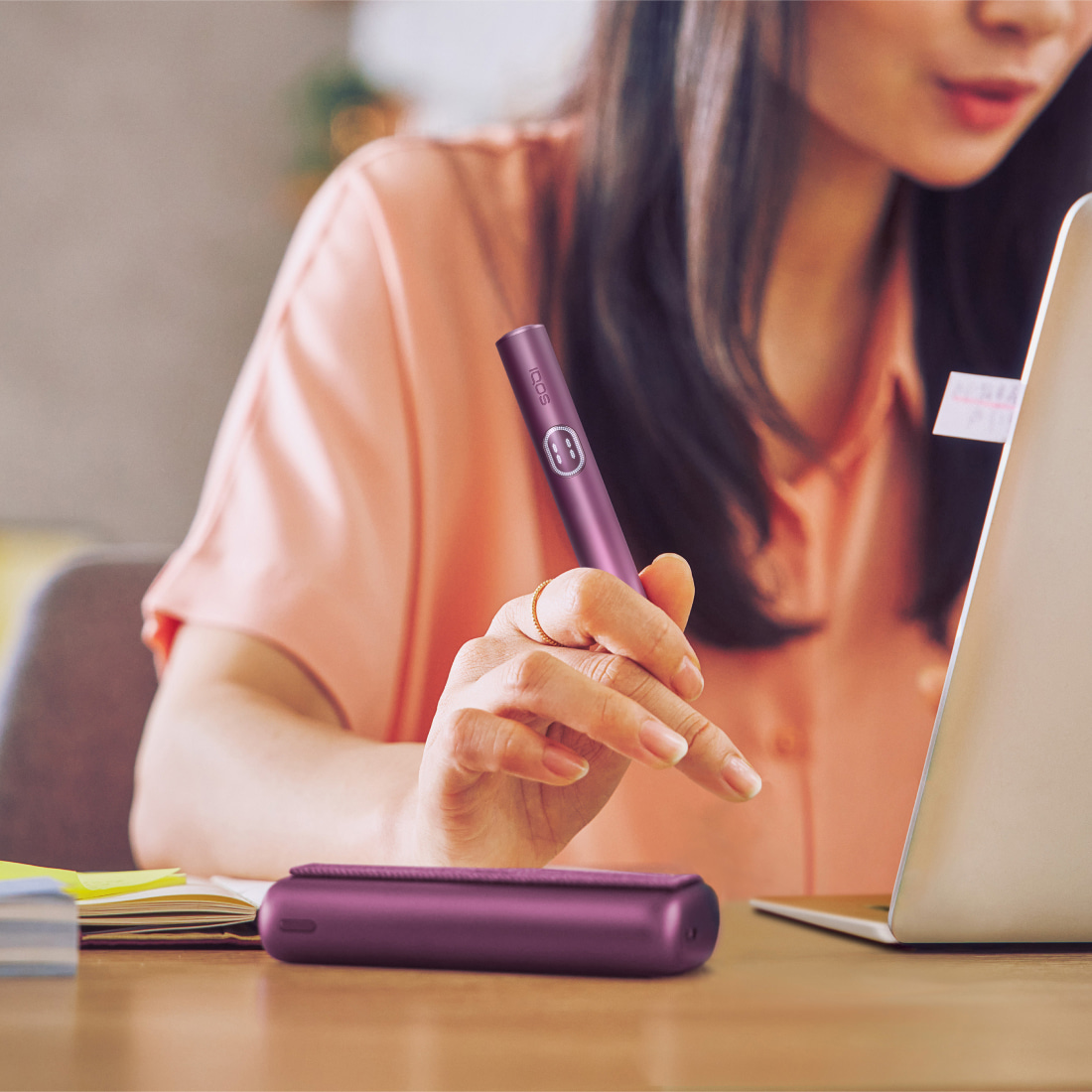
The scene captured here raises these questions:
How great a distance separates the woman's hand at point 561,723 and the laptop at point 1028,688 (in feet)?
0.21

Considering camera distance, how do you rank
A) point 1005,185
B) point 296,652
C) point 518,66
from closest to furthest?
point 296,652
point 1005,185
point 518,66

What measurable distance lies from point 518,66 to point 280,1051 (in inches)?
33.8

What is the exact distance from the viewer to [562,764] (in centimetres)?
34

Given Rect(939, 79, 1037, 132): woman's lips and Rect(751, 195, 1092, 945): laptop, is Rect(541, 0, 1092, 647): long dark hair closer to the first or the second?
Rect(939, 79, 1037, 132): woman's lips

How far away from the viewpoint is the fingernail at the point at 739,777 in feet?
1.18

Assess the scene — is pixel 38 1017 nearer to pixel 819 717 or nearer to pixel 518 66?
pixel 819 717

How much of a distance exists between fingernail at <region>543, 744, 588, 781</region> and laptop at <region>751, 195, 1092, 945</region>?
0.30 feet

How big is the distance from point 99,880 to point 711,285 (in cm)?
46

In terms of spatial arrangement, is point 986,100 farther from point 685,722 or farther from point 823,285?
point 685,722

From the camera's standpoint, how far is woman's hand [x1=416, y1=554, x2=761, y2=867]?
34 cm

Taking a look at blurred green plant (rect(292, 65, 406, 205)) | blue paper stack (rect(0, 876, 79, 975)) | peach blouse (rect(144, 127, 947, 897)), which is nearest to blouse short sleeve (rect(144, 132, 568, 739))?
peach blouse (rect(144, 127, 947, 897))

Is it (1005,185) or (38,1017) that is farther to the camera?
(1005,185)

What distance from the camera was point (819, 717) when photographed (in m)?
0.66

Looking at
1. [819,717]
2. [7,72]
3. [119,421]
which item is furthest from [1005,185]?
[7,72]
